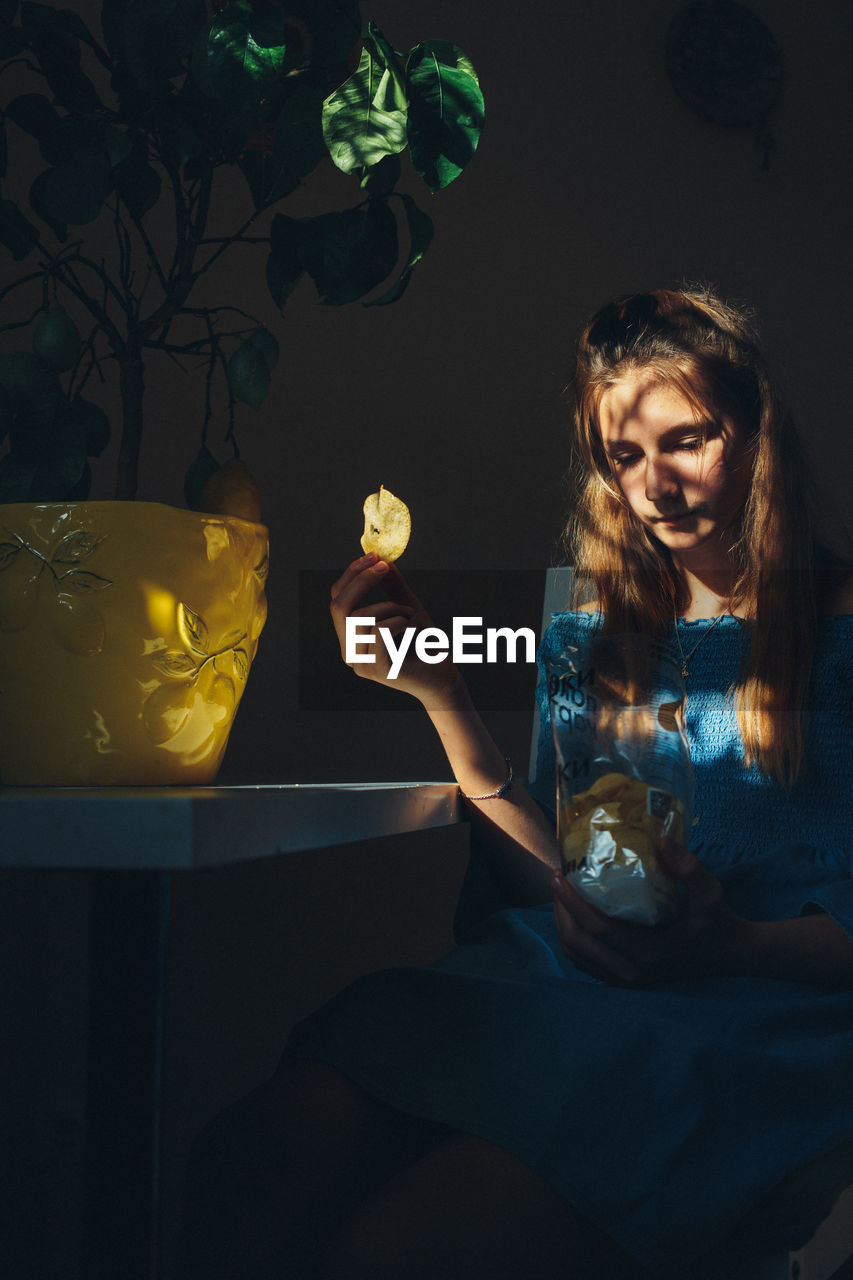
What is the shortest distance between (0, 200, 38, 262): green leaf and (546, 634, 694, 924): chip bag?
1.87ft

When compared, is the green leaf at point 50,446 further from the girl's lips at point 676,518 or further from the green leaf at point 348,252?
the girl's lips at point 676,518

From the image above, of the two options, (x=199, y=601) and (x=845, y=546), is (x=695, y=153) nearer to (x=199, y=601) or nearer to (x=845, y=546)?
(x=845, y=546)

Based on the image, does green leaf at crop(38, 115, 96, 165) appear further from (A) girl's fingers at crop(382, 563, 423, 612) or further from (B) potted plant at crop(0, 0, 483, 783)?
(A) girl's fingers at crop(382, 563, 423, 612)

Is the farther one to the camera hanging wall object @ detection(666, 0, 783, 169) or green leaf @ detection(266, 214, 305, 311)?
hanging wall object @ detection(666, 0, 783, 169)

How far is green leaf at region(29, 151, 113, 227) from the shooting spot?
77cm

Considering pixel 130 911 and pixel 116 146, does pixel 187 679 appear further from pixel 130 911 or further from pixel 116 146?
pixel 116 146

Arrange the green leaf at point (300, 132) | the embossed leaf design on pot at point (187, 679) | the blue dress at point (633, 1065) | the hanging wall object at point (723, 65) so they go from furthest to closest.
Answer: the hanging wall object at point (723, 65), the green leaf at point (300, 132), the embossed leaf design on pot at point (187, 679), the blue dress at point (633, 1065)

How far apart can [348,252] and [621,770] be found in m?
0.46

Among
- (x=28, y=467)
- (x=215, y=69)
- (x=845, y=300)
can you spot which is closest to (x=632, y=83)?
(x=845, y=300)

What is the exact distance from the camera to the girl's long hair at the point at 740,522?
3.26ft

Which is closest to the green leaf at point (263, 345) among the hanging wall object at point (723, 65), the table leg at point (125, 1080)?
the table leg at point (125, 1080)

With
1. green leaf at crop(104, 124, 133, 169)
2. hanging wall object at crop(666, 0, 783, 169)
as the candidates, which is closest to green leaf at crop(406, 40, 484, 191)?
green leaf at crop(104, 124, 133, 169)

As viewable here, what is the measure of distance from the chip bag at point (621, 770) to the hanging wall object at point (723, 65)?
60.6 inches

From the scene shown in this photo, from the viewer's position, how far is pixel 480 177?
1747mm
